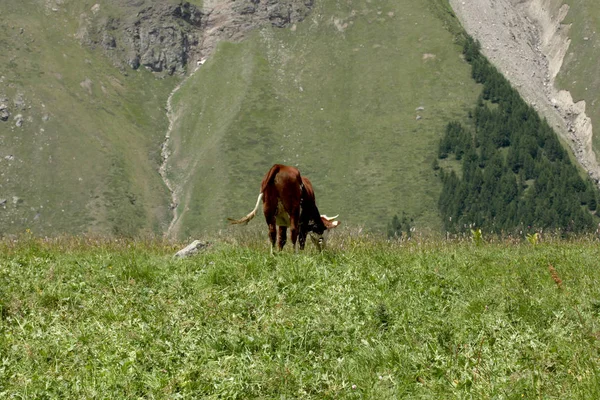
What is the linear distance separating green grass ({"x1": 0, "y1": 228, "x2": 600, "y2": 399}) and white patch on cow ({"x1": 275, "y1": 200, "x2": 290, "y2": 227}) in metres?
2.07

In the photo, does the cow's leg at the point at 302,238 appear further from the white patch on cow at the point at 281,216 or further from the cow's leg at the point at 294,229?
the cow's leg at the point at 294,229

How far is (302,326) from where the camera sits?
852 cm

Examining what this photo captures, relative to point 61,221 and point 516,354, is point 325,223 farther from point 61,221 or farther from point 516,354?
point 61,221

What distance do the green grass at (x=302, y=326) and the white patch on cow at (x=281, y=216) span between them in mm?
2074

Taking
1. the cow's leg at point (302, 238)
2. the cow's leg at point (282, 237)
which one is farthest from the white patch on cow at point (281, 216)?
the cow's leg at point (302, 238)

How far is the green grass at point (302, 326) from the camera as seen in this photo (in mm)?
6988

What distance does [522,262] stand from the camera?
12.3 m

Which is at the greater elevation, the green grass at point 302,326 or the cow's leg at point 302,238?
the green grass at point 302,326

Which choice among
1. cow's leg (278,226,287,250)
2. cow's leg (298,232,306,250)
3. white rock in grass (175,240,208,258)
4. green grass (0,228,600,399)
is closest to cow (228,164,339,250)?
cow's leg (278,226,287,250)

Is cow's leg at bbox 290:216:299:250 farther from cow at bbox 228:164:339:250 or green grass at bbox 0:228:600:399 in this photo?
green grass at bbox 0:228:600:399

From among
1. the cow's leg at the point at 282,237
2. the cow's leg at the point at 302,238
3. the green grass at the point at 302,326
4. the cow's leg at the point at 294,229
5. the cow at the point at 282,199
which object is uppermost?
the green grass at the point at 302,326

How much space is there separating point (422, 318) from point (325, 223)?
7835 millimetres

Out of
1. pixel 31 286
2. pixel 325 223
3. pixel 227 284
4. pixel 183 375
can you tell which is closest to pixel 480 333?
pixel 183 375

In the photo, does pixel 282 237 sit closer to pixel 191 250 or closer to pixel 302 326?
pixel 191 250
